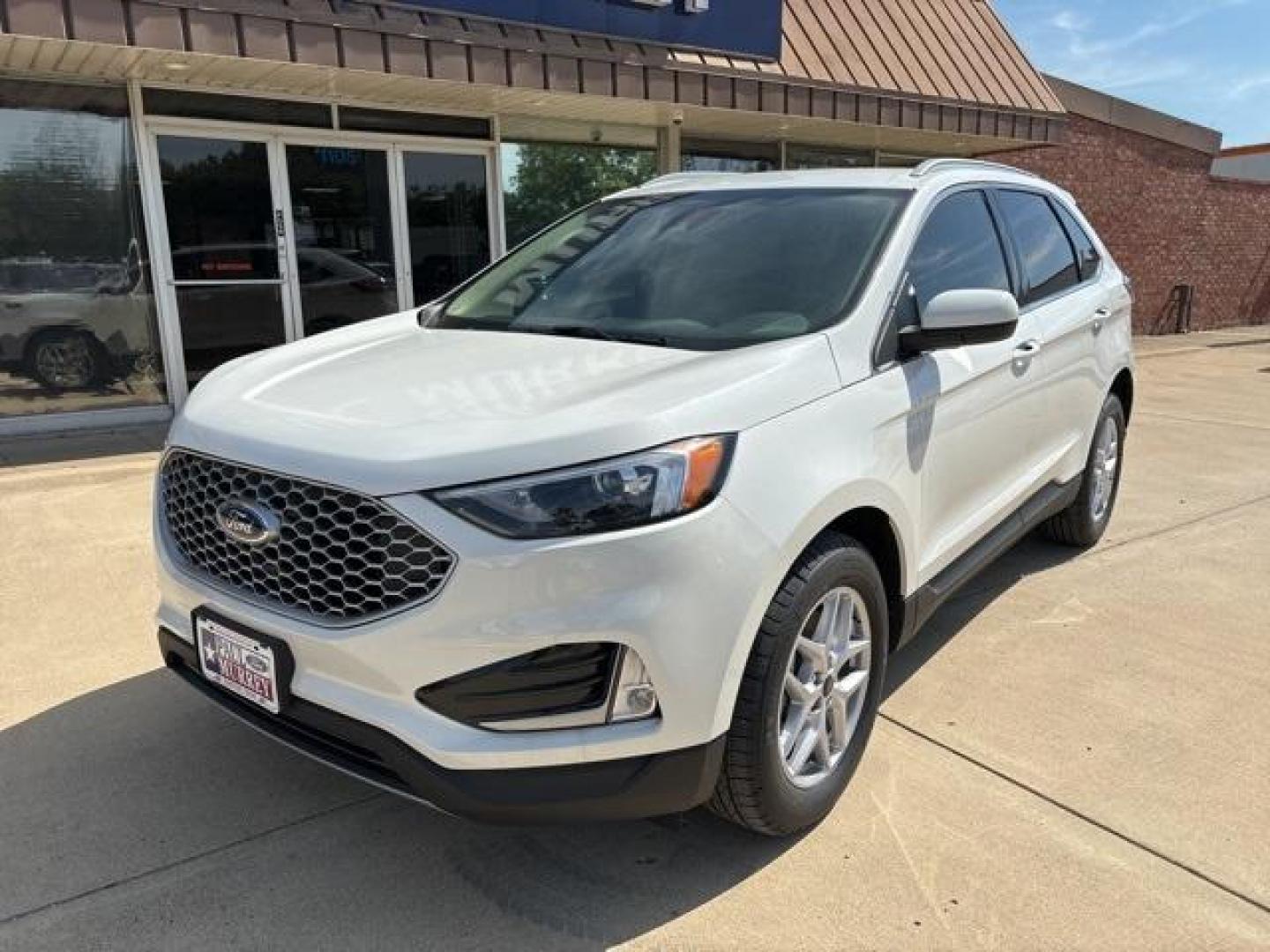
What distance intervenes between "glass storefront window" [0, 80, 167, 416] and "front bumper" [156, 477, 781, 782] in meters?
6.80

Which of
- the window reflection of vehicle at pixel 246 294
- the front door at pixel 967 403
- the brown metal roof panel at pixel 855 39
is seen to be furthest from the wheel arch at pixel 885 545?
the brown metal roof panel at pixel 855 39

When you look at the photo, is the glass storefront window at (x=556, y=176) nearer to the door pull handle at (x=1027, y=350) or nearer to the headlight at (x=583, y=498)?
the door pull handle at (x=1027, y=350)

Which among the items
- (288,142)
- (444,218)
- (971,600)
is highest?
A: (288,142)

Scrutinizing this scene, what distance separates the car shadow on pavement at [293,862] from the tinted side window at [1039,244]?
8.43 ft

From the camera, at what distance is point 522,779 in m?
2.07

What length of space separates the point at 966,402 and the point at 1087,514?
81.0 inches

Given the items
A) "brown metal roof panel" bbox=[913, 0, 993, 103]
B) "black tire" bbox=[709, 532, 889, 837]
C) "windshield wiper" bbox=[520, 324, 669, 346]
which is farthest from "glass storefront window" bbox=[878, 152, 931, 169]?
"black tire" bbox=[709, 532, 889, 837]

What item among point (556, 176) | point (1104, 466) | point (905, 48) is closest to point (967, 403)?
point (1104, 466)

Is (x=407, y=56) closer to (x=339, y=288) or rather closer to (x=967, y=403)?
(x=339, y=288)

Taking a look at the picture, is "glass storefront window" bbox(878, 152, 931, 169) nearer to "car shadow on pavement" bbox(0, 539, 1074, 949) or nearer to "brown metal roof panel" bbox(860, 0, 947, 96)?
"brown metal roof panel" bbox(860, 0, 947, 96)

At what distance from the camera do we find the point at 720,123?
10500mm

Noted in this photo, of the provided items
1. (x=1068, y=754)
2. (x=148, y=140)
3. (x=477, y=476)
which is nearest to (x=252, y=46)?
(x=148, y=140)

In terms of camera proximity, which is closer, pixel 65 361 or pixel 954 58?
pixel 65 361

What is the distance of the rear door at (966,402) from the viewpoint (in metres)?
2.97
